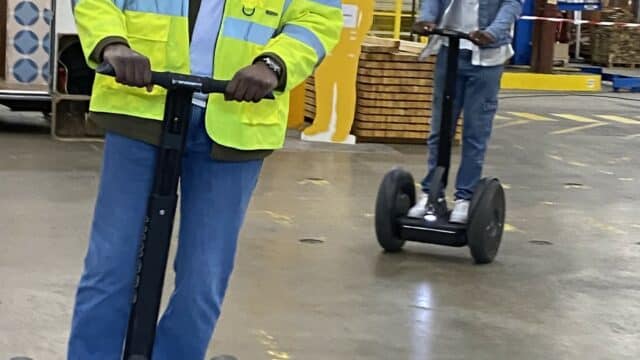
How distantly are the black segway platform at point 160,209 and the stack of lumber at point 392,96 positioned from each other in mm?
7789

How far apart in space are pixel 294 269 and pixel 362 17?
4.73 meters

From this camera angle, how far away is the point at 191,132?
3.06 metres

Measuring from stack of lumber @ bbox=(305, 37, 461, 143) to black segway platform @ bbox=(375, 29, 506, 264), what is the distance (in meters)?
4.37

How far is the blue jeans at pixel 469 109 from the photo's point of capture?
6234 millimetres

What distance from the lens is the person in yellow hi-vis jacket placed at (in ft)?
9.86

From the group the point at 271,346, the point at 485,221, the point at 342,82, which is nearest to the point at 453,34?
the point at 485,221

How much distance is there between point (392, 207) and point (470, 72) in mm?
797

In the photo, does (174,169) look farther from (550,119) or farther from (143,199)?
(550,119)

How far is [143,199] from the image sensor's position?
10.1 ft

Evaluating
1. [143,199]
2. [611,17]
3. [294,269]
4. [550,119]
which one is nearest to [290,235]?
[294,269]

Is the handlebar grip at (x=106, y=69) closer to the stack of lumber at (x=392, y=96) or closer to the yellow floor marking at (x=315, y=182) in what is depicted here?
the yellow floor marking at (x=315, y=182)

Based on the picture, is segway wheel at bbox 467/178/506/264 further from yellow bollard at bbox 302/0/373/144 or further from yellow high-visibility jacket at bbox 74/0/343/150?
yellow bollard at bbox 302/0/373/144

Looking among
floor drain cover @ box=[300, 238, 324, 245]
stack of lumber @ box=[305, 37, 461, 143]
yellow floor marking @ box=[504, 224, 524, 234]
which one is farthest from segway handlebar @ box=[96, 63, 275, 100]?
stack of lumber @ box=[305, 37, 461, 143]

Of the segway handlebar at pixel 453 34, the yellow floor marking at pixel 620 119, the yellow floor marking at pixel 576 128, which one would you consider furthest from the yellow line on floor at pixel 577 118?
the segway handlebar at pixel 453 34
